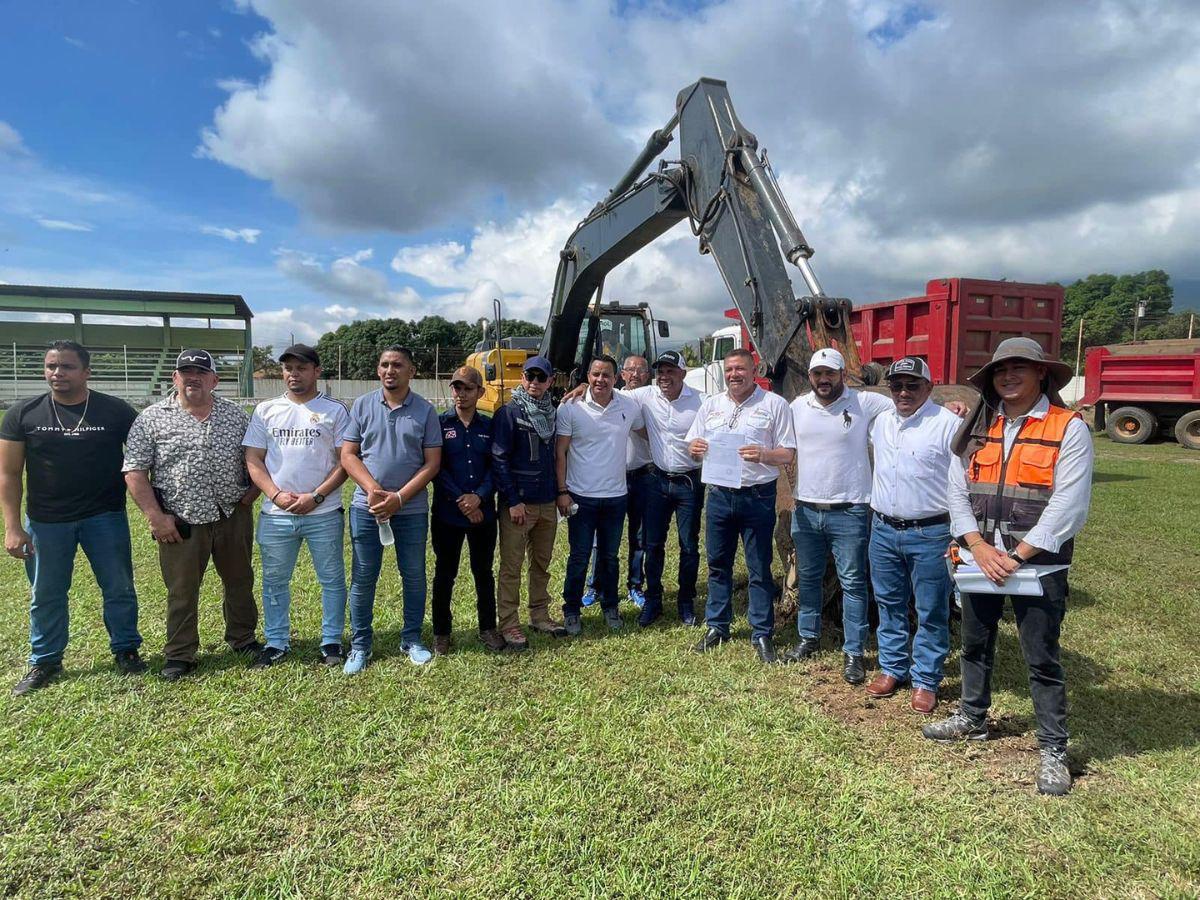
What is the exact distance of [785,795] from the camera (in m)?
2.82

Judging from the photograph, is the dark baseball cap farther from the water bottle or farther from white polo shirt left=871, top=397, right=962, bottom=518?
white polo shirt left=871, top=397, right=962, bottom=518

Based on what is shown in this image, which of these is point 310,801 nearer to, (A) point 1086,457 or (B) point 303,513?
(B) point 303,513

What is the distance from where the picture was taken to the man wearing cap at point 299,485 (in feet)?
Answer: 13.1

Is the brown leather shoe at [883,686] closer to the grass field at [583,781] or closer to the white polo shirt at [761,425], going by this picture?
the grass field at [583,781]

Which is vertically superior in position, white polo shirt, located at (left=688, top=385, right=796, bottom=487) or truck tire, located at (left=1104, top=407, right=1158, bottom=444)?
white polo shirt, located at (left=688, top=385, right=796, bottom=487)

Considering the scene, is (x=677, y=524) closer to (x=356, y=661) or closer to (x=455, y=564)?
(x=455, y=564)

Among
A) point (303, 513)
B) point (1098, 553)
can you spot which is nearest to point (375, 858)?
point (303, 513)

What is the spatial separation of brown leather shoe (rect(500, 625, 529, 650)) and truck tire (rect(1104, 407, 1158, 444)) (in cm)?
1647

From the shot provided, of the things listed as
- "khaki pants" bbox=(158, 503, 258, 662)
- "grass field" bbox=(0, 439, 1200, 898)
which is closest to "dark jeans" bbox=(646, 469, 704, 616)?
"grass field" bbox=(0, 439, 1200, 898)

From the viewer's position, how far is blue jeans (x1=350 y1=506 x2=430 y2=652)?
4.11 meters

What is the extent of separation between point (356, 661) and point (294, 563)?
2.38ft

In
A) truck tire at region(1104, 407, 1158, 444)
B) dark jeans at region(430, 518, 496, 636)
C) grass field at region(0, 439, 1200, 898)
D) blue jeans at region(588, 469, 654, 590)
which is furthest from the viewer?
truck tire at region(1104, 407, 1158, 444)

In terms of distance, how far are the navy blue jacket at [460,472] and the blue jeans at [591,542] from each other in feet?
2.35

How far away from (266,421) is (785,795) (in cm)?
348
